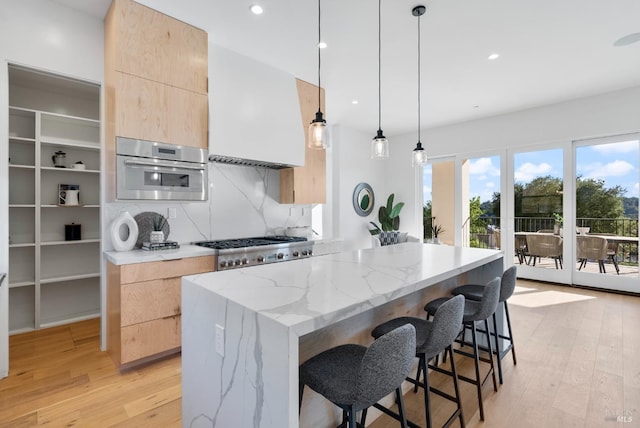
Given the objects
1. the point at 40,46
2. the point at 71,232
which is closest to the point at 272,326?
the point at 40,46

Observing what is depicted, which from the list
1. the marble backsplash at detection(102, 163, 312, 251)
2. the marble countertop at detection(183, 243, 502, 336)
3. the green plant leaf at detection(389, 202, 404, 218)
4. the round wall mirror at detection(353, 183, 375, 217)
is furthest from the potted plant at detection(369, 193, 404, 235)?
the marble countertop at detection(183, 243, 502, 336)

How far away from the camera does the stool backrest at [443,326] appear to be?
1.46 meters

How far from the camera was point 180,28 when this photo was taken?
2758 mm

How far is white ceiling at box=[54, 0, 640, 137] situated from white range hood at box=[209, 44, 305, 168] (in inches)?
7.5

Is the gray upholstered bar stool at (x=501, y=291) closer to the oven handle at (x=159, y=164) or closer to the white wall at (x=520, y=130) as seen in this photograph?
the oven handle at (x=159, y=164)

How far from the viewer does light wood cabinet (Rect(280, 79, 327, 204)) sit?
3.93m

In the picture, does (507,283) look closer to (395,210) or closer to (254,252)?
(254,252)

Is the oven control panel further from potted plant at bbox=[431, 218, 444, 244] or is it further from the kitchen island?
potted plant at bbox=[431, 218, 444, 244]

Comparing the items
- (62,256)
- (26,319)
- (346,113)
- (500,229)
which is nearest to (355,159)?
(346,113)

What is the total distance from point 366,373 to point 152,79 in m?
2.78

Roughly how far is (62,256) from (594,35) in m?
6.05

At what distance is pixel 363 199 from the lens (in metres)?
6.61

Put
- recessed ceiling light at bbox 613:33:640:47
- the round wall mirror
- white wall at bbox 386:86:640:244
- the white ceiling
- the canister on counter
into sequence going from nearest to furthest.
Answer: the white ceiling
recessed ceiling light at bbox 613:33:640:47
the canister on counter
white wall at bbox 386:86:640:244
the round wall mirror

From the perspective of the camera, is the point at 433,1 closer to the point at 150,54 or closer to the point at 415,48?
the point at 415,48
